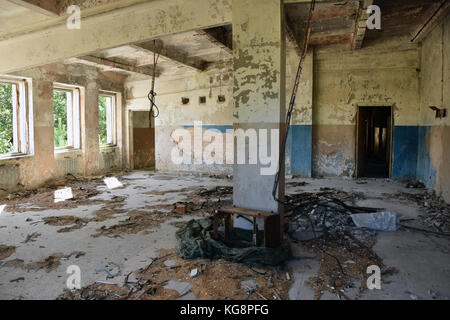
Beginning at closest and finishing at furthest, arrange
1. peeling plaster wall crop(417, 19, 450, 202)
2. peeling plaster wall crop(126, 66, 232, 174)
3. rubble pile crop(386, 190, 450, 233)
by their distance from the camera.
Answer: rubble pile crop(386, 190, 450, 233), peeling plaster wall crop(417, 19, 450, 202), peeling plaster wall crop(126, 66, 232, 174)

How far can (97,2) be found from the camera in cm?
482

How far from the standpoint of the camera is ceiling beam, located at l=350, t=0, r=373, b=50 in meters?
5.51

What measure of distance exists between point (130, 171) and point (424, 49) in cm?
950

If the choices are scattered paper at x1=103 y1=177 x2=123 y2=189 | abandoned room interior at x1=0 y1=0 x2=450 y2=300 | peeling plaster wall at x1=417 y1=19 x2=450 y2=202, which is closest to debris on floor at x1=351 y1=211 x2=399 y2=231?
abandoned room interior at x1=0 y1=0 x2=450 y2=300

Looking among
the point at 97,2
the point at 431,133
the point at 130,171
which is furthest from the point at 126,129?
the point at 431,133

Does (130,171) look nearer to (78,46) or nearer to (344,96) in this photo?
(78,46)

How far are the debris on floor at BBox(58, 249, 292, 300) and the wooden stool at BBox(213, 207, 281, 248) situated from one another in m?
0.38

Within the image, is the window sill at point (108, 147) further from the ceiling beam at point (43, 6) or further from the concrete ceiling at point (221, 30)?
the ceiling beam at point (43, 6)

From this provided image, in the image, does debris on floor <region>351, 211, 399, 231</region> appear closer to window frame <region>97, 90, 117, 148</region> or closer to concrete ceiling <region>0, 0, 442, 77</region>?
concrete ceiling <region>0, 0, 442, 77</region>

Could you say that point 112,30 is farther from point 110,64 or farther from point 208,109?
point 208,109

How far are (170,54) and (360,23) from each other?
4593 mm

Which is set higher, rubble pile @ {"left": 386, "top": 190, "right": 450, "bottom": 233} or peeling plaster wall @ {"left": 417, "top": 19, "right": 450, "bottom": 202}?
peeling plaster wall @ {"left": 417, "top": 19, "right": 450, "bottom": 202}

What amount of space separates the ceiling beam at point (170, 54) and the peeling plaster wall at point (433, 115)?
5988mm

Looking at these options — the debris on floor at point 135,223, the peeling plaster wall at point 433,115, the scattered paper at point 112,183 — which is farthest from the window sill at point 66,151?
the peeling plaster wall at point 433,115
